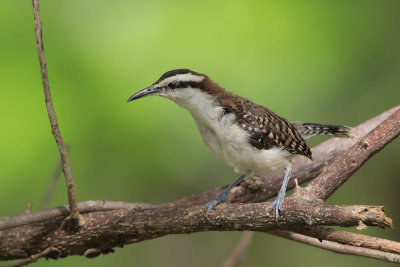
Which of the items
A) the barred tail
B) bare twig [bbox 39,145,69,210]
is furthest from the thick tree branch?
the barred tail

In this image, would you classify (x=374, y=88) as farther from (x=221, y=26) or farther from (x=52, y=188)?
(x=52, y=188)

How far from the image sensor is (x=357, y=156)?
113 inches

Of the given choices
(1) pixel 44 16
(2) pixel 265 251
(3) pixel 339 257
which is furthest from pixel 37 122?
(3) pixel 339 257

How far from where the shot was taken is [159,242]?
5.80 m

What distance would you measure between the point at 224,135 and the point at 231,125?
81 millimetres

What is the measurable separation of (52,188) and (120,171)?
60cm

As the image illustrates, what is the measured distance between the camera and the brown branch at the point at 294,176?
3.87m

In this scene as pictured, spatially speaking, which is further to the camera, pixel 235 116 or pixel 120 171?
pixel 120 171

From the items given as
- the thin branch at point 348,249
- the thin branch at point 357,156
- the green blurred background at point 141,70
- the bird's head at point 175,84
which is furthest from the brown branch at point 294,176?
the thin branch at point 357,156

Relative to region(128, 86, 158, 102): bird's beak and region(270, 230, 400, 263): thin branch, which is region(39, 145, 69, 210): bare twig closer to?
region(128, 86, 158, 102): bird's beak

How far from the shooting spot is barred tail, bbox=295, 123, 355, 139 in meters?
3.99

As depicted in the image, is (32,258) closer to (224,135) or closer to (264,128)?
(224,135)

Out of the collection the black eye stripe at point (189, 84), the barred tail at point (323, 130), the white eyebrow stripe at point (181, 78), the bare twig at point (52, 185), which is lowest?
the barred tail at point (323, 130)

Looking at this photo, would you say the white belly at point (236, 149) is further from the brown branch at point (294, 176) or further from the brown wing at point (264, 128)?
the brown branch at point (294, 176)
